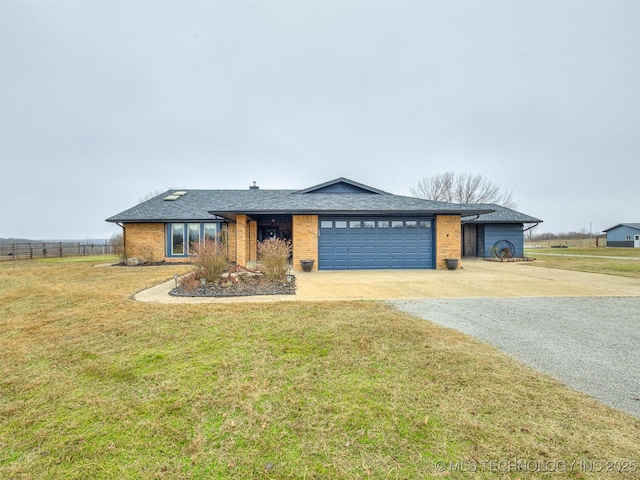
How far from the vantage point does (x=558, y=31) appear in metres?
15.6

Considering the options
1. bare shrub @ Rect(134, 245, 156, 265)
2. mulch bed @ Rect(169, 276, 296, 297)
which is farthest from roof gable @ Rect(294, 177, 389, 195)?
bare shrub @ Rect(134, 245, 156, 265)

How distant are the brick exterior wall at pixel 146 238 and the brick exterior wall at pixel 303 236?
9146mm

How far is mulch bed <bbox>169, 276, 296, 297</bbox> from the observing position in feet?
24.9

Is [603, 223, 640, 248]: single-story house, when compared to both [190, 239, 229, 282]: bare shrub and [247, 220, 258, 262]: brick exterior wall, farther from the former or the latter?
[190, 239, 229, 282]: bare shrub

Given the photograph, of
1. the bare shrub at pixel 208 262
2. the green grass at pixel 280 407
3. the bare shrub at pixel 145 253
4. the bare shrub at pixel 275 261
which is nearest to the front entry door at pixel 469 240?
the bare shrub at pixel 275 261

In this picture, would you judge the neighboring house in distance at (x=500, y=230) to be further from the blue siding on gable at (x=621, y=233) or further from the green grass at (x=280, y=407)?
the blue siding on gable at (x=621, y=233)

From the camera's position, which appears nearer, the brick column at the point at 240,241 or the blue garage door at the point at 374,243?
the blue garage door at the point at 374,243

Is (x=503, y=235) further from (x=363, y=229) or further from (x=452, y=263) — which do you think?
Answer: (x=363, y=229)

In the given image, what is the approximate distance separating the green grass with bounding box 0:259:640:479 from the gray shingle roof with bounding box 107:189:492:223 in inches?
327

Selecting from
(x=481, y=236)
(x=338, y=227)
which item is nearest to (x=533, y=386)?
Answer: (x=338, y=227)

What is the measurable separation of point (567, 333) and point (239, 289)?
7.37 m

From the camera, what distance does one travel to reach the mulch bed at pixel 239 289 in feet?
24.9

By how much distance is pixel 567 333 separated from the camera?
4.61 metres

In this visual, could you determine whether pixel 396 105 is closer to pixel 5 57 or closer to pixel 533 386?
pixel 533 386
